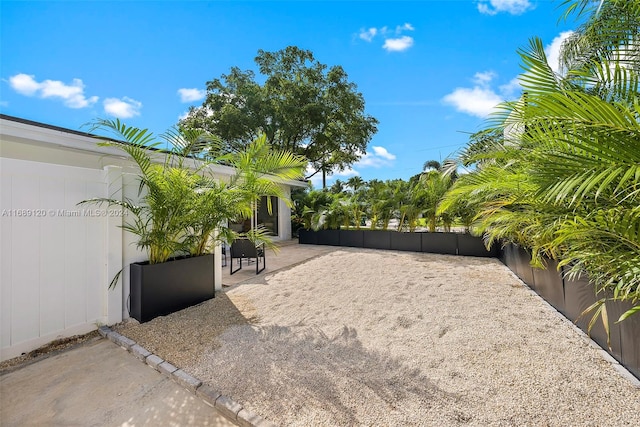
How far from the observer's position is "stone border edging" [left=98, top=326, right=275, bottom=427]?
6.04ft

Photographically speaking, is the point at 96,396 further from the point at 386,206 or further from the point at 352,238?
the point at 352,238

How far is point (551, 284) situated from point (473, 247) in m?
4.37

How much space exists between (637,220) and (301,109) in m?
15.4

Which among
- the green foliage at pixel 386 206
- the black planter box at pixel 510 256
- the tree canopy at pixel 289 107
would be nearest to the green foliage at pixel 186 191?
the black planter box at pixel 510 256

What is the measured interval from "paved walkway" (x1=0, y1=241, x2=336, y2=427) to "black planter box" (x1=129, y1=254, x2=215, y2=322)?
27.6 inches

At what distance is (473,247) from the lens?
7.98 m

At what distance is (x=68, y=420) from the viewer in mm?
1862

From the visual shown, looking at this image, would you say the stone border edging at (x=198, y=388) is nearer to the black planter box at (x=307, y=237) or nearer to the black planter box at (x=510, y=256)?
the black planter box at (x=510, y=256)

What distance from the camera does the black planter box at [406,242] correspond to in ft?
29.6

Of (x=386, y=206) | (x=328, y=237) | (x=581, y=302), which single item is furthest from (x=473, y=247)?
(x=581, y=302)

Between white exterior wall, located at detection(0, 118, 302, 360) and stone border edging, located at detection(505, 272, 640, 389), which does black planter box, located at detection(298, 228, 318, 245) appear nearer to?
white exterior wall, located at detection(0, 118, 302, 360)

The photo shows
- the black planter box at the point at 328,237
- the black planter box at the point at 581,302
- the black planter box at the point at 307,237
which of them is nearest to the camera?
the black planter box at the point at 581,302

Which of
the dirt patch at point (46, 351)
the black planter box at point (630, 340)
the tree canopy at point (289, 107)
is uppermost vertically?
the tree canopy at point (289, 107)

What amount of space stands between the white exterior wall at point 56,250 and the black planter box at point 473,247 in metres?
7.95
